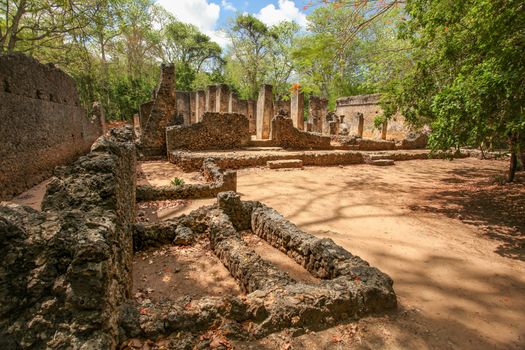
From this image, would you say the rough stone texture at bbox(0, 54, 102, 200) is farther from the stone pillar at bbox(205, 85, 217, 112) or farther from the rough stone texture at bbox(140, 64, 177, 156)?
the stone pillar at bbox(205, 85, 217, 112)

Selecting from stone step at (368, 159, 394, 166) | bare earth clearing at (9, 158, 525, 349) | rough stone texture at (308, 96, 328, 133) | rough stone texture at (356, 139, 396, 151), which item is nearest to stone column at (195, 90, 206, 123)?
rough stone texture at (308, 96, 328, 133)

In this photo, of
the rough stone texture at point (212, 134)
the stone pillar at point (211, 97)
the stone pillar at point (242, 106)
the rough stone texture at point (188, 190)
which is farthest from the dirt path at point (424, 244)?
the stone pillar at point (242, 106)

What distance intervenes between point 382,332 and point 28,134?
994cm

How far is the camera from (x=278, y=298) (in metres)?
2.81

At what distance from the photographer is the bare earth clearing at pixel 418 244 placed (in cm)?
280

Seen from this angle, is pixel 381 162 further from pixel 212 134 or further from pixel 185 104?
pixel 185 104

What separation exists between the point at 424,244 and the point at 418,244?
113 mm

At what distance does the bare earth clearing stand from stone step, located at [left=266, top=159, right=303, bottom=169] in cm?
67

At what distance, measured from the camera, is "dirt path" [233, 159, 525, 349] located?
2.80 m

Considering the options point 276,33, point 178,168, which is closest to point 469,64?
point 178,168

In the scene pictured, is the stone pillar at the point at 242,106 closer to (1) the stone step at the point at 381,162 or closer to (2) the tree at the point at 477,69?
(1) the stone step at the point at 381,162

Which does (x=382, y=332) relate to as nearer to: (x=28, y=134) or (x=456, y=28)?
(x=456, y=28)

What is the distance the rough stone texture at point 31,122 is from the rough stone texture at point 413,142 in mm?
18664

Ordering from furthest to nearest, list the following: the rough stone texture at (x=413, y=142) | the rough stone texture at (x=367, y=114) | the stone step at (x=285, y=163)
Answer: the rough stone texture at (x=367, y=114) → the rough stone texture at (x=413, y=142) → the stone step at (x=285, y=163)
